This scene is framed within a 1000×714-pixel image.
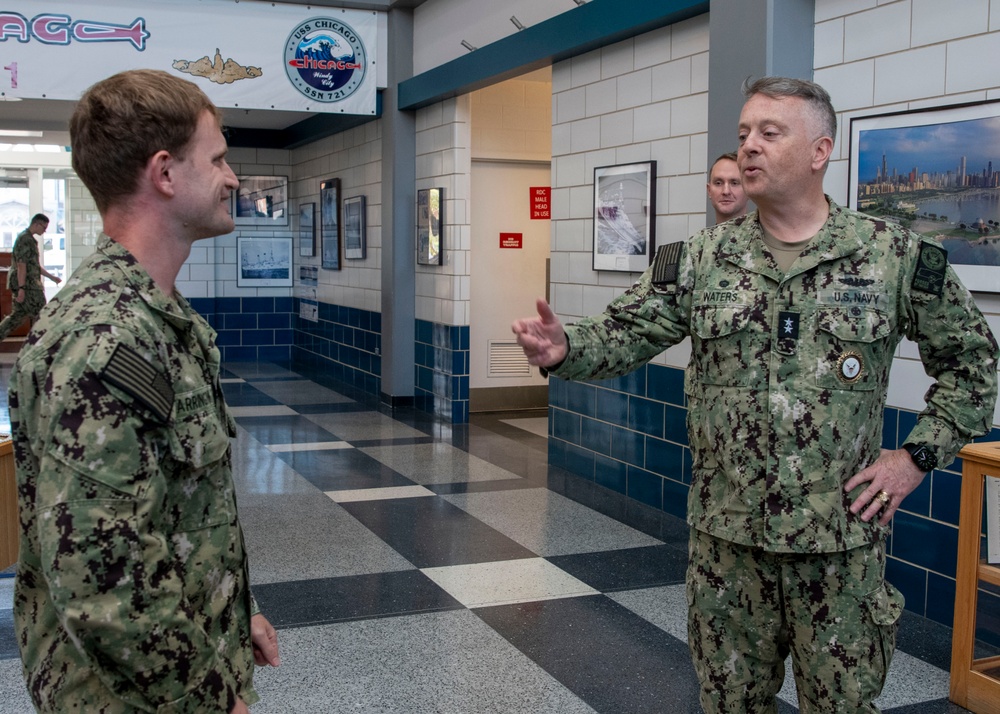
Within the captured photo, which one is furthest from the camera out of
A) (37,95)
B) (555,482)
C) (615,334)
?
(37,95)

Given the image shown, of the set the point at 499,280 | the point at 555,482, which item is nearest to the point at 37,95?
the point at 499,280

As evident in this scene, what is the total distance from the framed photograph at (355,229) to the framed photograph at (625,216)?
4.35m

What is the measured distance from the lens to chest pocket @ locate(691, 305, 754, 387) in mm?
2053

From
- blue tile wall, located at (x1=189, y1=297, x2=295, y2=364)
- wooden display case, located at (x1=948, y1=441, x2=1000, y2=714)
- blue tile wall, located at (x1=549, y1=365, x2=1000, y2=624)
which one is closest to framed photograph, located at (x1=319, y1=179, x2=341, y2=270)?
blue tile wall, located at (x1=189, y1=297, x2=295, y2=364)

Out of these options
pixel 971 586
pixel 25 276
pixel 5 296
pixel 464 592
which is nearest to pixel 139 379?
pixel 971 586

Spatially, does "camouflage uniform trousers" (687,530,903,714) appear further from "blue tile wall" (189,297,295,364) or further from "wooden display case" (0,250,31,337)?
"wooden display case" (0,250,31,337)

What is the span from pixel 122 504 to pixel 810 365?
1.32 meters

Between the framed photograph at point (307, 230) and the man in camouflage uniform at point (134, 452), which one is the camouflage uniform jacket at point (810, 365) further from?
the framed photograph at point (307, 230)

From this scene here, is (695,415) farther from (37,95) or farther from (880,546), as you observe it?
(37,95)

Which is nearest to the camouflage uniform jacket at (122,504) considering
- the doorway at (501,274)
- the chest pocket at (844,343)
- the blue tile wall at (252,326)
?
the chest pocket at (844,343)

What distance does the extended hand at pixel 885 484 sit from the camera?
2.01m

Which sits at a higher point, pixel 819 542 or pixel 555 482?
pixel 819 542

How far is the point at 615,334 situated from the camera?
2.14 m

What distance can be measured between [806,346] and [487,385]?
693cm
